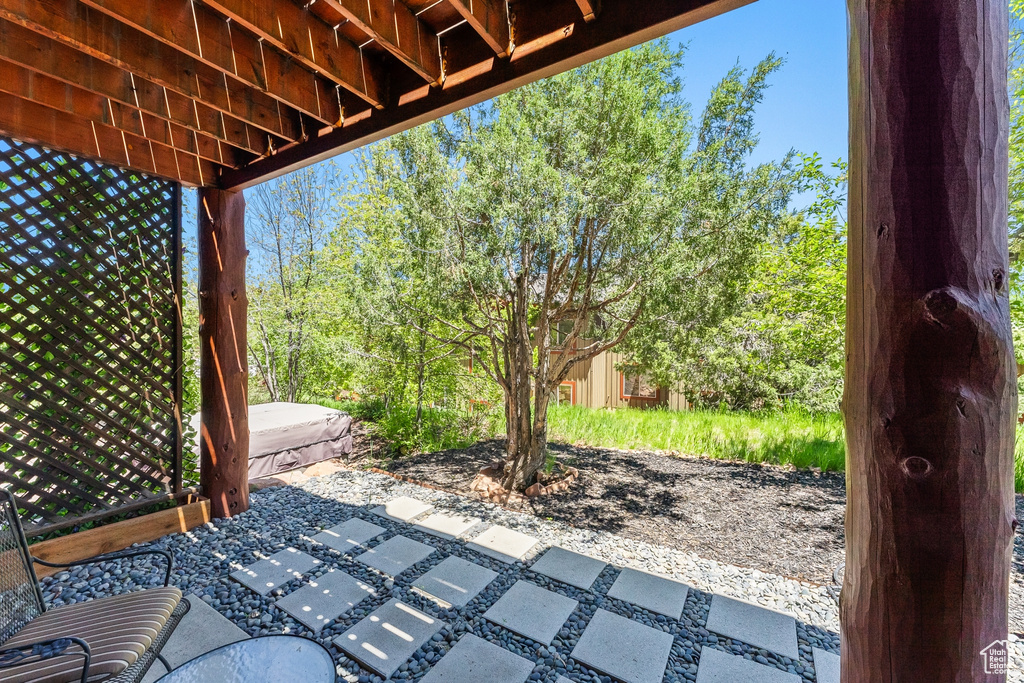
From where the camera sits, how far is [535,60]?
1.73 metres

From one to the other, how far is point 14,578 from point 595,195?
372cm

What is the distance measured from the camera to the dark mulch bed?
293cm

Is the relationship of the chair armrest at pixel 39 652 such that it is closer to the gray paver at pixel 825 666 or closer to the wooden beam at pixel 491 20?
the wooden beam at pixel 491 20

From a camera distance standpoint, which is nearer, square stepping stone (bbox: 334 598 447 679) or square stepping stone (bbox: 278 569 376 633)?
square stepping stone (bbox: 334 598 447 679)

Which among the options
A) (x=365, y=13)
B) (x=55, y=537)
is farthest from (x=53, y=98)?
(x=55, y=537)

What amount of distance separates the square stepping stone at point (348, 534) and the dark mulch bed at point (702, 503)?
1018mm

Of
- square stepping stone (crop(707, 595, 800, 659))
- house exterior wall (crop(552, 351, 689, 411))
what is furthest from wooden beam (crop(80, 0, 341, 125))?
house exterior wall (crop(552, 351, 689, 411))

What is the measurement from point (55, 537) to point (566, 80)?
4740mm

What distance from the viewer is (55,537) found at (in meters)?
2.59

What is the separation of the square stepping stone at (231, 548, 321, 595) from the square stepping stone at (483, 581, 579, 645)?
120 centimetres

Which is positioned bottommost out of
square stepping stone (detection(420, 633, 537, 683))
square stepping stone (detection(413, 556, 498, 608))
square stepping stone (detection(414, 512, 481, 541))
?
square stepping stone (detection(420, 633, 537, 683))

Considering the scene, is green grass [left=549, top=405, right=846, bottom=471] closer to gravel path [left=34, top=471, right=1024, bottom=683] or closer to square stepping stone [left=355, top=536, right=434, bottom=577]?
gravel path [left=34, top=471, right=1024, bottom=683]

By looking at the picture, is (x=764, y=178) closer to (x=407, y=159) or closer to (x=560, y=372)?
(x=560, y=372)

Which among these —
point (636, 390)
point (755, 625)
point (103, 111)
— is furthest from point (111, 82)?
point (636, 390)
